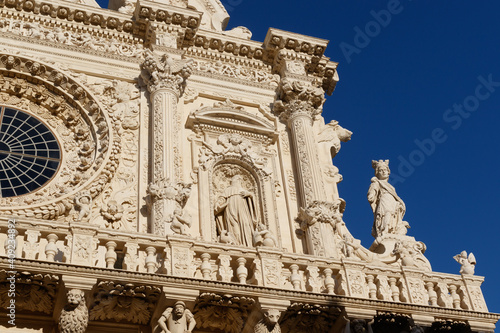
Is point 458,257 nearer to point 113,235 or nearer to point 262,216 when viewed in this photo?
point 262,216

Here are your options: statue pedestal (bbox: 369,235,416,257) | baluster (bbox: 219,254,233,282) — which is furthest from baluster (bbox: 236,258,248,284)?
statue pedestal (bbox: 369,235,416,257)

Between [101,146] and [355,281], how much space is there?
551 cm

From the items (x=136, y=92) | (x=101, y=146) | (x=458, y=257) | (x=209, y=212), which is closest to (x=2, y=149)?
(x=101, y=146)

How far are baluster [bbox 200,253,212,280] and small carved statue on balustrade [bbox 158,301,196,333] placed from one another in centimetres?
69

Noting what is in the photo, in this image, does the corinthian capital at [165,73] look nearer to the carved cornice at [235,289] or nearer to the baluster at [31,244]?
the baluster at [31,244]

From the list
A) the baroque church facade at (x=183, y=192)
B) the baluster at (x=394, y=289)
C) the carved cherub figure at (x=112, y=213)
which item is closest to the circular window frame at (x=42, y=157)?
the baroque church facade at (x=183, y=192)

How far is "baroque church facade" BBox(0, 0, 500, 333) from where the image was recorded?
1037cm

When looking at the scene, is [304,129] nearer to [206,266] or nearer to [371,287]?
[371,287]

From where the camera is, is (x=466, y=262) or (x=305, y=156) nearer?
(x=466, y=262)

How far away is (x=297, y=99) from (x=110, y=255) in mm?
6744

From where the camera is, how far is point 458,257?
42.2 ft

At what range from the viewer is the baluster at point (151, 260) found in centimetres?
1056

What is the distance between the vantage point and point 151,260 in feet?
35.0

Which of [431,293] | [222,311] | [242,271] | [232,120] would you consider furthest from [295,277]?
[232,120]
